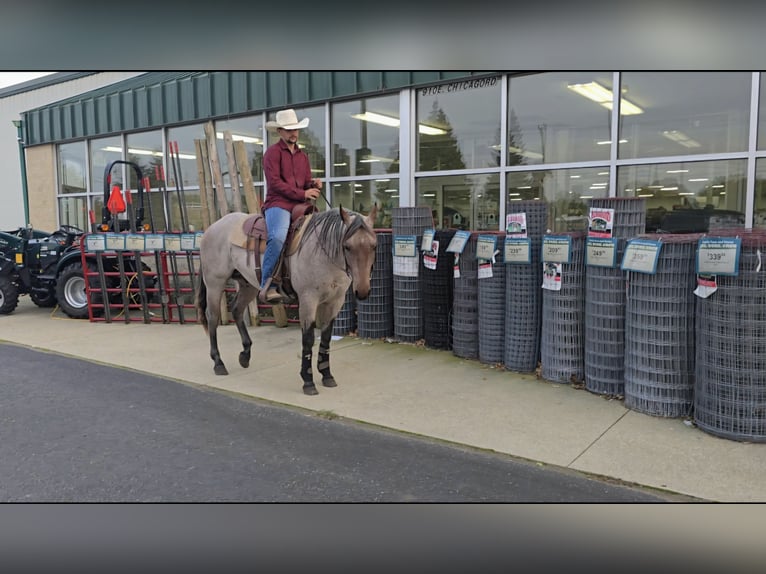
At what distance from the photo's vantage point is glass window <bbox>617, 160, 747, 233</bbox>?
5781mm

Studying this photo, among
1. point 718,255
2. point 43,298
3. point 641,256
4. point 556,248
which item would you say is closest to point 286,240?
point 556,248

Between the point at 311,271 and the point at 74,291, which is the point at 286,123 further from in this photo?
the point at 74,291

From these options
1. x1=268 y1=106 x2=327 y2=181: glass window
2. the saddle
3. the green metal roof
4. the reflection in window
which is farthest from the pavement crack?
x1=268 y1=106 x2=327 y2=181: glass window

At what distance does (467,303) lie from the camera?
6133 mm

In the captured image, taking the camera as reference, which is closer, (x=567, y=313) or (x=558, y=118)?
(x=567, y=313)

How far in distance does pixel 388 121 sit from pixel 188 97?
13.6 feet

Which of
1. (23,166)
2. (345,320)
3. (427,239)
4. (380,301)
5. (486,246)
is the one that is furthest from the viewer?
(23,166)

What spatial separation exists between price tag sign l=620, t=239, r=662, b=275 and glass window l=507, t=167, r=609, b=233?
2158mm

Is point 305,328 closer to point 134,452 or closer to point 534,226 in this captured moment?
point 134,452

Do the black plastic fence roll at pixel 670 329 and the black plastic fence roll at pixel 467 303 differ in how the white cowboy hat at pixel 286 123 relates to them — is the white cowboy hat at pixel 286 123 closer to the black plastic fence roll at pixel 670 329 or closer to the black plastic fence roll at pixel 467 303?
the black plastic fence roll at pixel 467 303

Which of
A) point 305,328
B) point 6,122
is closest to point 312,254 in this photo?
point 305,328

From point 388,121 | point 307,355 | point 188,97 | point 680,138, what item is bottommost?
point 307,355

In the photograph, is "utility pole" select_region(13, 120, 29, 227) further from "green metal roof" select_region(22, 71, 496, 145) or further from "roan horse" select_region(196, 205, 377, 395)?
"roan horse" select_region(196, 205, 377, 395)
